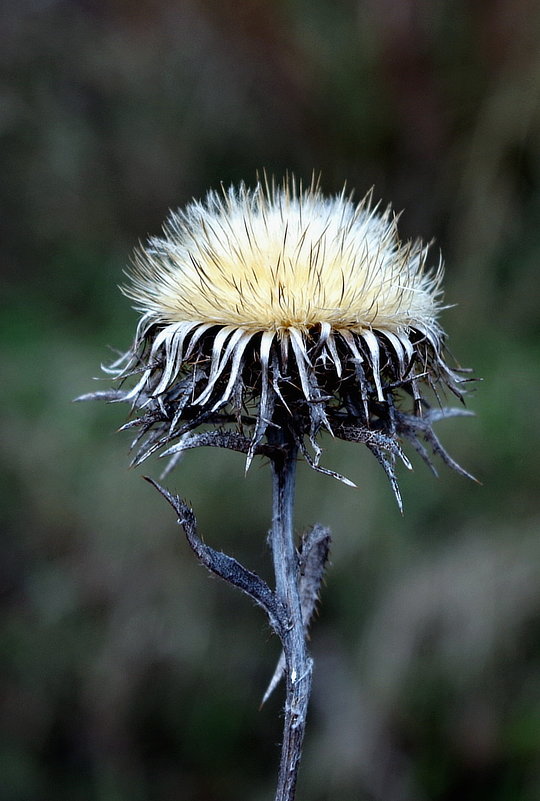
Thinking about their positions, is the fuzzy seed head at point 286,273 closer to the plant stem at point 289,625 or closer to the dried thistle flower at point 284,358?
the dried thistle flower at point 284,358

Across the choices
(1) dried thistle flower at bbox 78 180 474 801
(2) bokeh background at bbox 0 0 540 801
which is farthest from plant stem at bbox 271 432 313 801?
(2) bokeh background at bbox 0 0 540 801

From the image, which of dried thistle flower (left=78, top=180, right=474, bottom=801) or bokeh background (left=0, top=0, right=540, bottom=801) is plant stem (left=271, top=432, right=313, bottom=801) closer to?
dried thistle flower (left=78, top=180, right=474, bottom=801)

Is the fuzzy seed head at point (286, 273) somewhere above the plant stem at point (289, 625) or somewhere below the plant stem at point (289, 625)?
above

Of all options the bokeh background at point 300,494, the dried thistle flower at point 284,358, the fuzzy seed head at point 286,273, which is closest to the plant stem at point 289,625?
the dried thistle flower at point 284,358

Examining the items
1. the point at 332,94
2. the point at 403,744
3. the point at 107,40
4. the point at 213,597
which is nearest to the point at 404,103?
the point at 332,94

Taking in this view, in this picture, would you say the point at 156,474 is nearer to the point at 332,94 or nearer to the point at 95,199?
the point at 95,199

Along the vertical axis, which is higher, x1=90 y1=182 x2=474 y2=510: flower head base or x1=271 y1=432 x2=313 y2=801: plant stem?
x1=90 y1=182 x2=474 y2=510: flower head base

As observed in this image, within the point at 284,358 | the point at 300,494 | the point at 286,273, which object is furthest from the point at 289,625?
the point at 300,494
